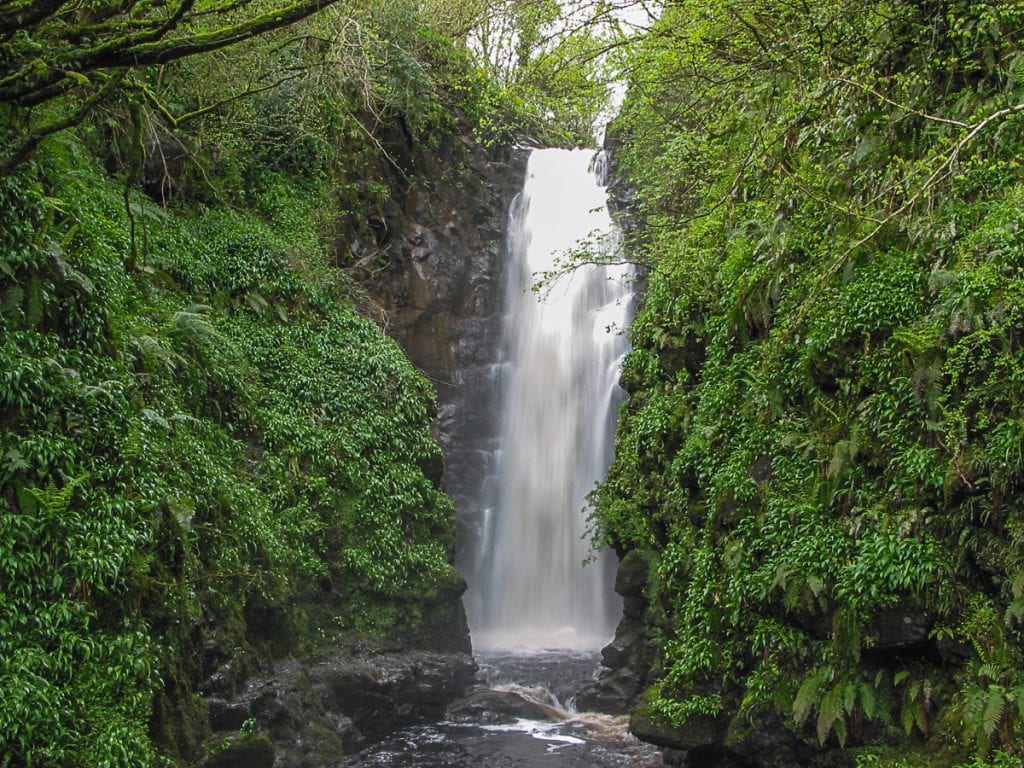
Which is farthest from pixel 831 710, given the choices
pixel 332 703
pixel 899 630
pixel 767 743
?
pixel 332 703

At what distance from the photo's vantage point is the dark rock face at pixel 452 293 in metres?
18.8

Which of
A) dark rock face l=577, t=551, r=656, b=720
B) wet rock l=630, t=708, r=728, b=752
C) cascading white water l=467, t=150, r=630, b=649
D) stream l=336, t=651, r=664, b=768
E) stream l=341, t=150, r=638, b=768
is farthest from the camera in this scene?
cascading white water l=467, t=150, r=630, b=649

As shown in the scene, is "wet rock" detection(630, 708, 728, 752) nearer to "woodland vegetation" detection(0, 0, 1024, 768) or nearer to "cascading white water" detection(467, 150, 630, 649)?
"woodland vegetation" detection(0, 0, 1024, 768)

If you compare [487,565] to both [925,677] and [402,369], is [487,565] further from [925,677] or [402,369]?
[925,677]

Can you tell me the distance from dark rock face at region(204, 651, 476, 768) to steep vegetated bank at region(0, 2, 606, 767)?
0.14ft

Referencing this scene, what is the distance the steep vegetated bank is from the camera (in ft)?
21.7

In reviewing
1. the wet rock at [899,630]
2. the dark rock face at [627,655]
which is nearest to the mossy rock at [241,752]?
the dark rock face at [627,655]

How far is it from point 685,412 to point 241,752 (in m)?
6.21

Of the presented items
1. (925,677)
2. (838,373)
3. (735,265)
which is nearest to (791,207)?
(735,265)

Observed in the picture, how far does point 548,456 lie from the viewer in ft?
63.7

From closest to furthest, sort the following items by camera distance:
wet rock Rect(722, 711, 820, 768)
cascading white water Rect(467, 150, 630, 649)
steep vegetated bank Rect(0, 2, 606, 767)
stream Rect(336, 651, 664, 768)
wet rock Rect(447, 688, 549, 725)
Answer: steep vegetated bank Rect(0, 2, 606, 767) → wet rock Rect(722, 711, 820, 768) → stream Rect(336, 651, 664, 768) → wet rock Rect(447, 688, 549, 725) → cascading white water Rect(467, 150, 630, 649)

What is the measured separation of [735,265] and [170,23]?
6.37 m

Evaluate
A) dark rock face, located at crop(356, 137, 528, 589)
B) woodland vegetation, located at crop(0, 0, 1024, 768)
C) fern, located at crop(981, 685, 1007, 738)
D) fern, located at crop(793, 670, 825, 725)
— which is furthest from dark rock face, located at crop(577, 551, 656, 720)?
dark rock face, located at crop(356, 137, 528, 589)

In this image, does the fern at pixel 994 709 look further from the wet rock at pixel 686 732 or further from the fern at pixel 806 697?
the wet rock at pixel 686 732
